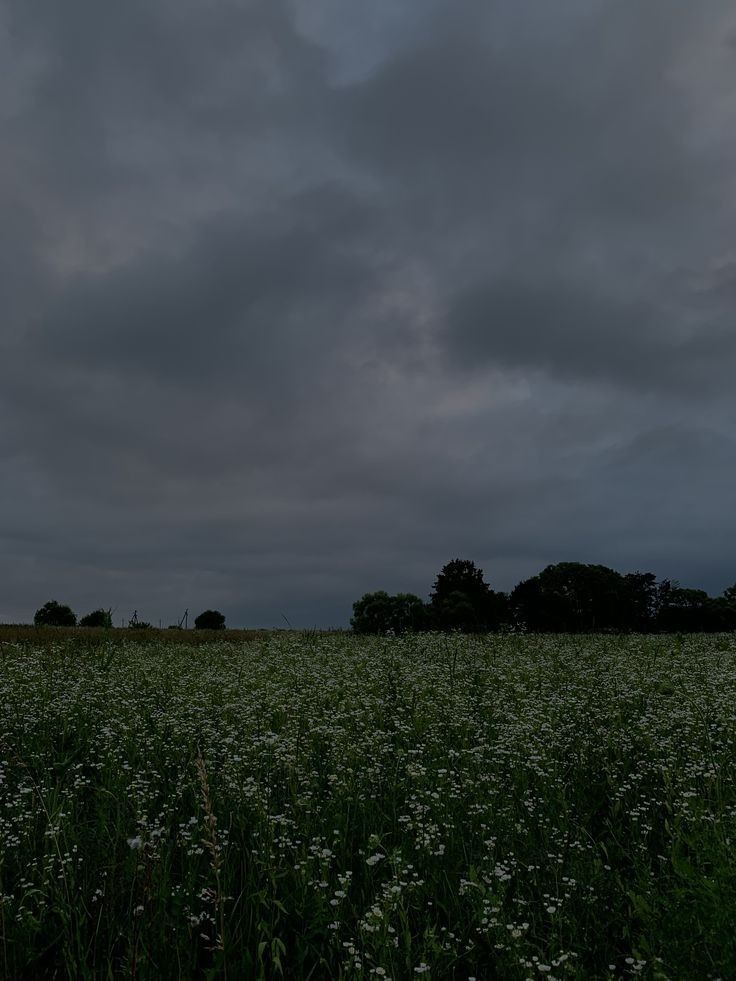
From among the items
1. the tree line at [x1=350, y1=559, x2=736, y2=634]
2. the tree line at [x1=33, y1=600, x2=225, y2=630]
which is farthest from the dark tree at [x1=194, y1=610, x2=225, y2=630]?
the tree line at [x1=350, y1=559, x2=736, y2=634]

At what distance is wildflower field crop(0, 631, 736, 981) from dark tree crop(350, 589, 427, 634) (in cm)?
2205

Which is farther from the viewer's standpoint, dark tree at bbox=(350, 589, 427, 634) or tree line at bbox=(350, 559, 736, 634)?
tree line at bbox=(350, 559, 736, 634)

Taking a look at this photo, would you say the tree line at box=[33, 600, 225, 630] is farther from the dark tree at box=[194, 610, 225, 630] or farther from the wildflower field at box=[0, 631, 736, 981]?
the wildflower field at box=[0, 631, 736, 981]

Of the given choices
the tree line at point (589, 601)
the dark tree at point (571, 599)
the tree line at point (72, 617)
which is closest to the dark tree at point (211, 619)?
the tree line at point (72, 617)

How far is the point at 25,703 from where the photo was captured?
495 inches

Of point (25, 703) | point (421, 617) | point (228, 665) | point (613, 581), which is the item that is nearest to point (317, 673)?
point (228, 665)

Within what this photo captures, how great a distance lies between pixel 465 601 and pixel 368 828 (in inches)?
1390

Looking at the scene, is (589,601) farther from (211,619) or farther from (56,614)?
(56,614)

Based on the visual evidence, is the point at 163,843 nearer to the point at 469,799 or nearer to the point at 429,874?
the point at 429,874

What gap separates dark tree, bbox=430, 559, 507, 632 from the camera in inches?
1545

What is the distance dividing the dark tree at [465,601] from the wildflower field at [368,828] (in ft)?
73.0

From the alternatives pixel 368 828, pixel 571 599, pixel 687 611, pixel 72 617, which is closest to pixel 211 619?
pixel 72 617

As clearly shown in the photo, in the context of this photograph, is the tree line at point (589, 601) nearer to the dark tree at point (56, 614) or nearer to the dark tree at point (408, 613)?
the dark tree at point (408, 613)

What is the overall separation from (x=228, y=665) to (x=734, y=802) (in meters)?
12.9
